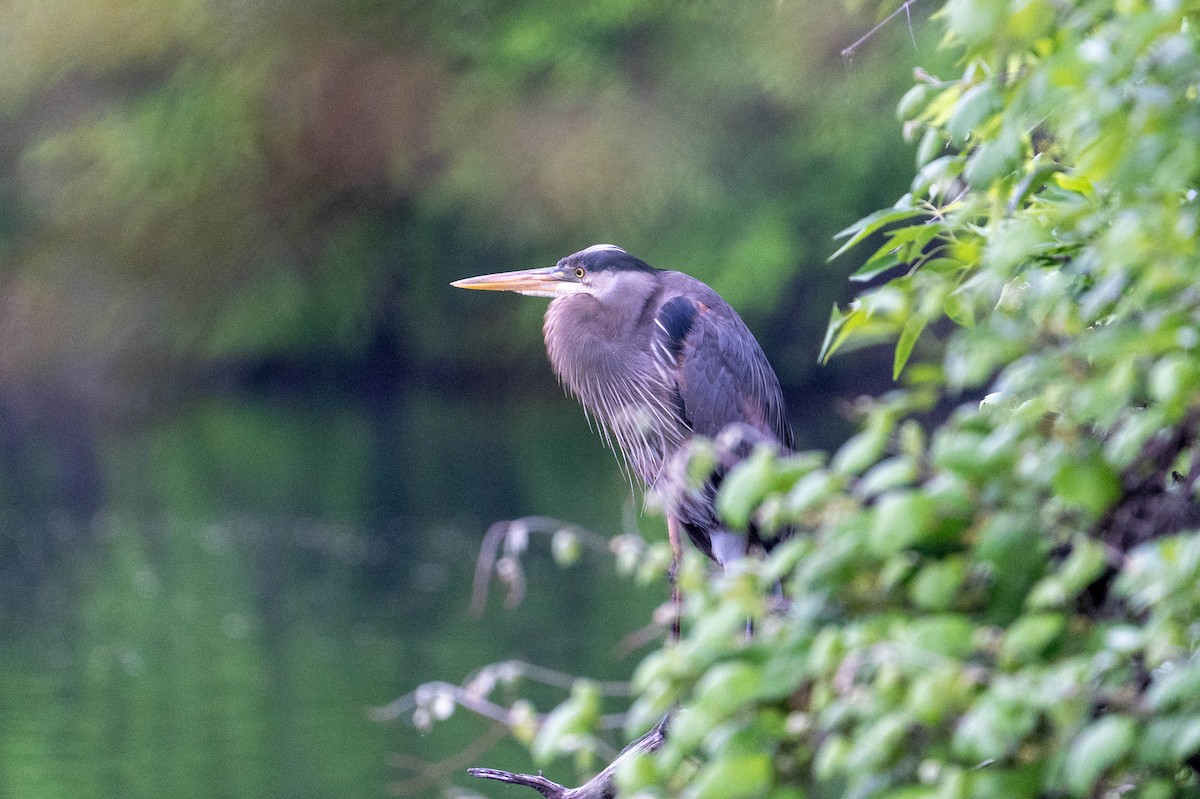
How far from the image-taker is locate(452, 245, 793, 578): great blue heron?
14.2ft

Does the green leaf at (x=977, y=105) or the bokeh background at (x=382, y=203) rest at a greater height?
the bokeh background at (x=382, y=203)

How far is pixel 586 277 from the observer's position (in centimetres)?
450

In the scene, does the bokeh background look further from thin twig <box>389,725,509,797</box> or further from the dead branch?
the dead branch

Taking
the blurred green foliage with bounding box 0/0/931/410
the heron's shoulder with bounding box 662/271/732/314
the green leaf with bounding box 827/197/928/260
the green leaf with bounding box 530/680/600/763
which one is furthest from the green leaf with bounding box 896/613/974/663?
the blurred green foliage with bounding box 0/0/931/410

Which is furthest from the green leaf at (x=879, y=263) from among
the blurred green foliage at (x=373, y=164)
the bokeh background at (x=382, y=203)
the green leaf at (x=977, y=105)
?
the blurred green foliage at (x=373, y=164)

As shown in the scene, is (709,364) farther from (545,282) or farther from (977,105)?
(977,105)

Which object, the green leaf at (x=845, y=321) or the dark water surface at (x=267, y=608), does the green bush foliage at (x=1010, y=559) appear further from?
the dark water surface at (x=267, y=608)

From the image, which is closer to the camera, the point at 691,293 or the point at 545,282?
the point at 691,293

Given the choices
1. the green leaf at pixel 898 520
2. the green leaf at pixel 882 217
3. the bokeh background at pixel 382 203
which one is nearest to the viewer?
the green leaf at pixel 898 520

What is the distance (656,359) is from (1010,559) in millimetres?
2993

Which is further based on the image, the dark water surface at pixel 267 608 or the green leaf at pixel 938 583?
the dark water surface at pixel 267 608

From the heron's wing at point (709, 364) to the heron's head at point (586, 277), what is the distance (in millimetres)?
139

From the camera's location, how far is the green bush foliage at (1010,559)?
128cm

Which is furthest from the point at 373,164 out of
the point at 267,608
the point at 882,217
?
the point at 882,217
